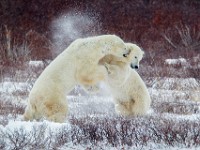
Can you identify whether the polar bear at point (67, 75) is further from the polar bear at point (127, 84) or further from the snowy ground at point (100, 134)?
the snowy ground at point (100, 134)

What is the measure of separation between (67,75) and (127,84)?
36.5 inches

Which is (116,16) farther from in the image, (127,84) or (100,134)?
(100,134)

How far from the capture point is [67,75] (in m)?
6.47

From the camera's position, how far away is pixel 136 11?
28906mm

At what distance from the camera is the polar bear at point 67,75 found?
631 cm

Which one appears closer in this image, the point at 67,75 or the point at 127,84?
the point at 67,75

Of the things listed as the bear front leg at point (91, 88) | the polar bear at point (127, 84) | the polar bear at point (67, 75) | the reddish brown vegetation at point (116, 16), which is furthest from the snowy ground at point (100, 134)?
the reddish brown vegetation at point (116, 16)

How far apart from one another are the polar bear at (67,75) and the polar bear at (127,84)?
12 centimetres

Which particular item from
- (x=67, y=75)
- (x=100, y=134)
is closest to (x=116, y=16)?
(x=67, y=75)

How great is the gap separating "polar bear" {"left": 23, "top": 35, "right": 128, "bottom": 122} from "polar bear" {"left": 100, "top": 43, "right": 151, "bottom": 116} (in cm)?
12

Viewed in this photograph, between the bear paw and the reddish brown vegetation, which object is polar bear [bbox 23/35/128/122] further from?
the reddish brown vegetation

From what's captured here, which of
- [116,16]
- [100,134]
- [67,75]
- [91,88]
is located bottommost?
[100,134]

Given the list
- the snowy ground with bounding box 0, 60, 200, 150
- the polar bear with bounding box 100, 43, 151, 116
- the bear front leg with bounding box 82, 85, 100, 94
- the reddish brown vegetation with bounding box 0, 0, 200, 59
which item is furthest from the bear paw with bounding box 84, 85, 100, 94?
the reddish brown vegetation with bounding box 0, 0, 200, 59

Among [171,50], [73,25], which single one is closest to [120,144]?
[171,50]
